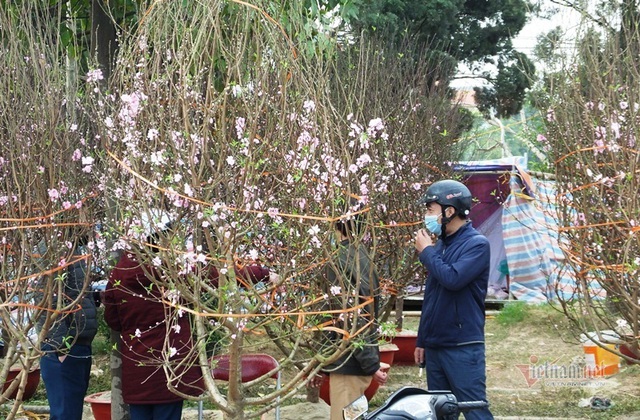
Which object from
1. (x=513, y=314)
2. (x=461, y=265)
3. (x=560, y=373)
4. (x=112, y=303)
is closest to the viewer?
(x=461, y=265)

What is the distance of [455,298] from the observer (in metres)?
5.45

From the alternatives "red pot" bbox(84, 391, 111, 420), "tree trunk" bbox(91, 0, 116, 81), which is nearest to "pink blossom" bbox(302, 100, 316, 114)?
"tree trunk" bbox(91, 0, 116, 81)

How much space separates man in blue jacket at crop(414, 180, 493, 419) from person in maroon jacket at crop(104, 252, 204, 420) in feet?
4.83

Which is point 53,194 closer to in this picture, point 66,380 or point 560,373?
point 66,380

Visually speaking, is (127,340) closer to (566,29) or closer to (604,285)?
(604,285)

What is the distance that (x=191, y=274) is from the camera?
4.56 meters

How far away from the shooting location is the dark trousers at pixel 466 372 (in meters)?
5.33

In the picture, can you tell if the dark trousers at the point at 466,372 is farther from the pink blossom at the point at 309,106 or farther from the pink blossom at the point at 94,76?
the pink blossom at the point at 94,76

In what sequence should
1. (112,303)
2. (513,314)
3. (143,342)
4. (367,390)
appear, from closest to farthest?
(143,342)
(112,303)
(367,390)
(513,314)

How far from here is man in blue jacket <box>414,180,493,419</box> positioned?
5324 millimetres

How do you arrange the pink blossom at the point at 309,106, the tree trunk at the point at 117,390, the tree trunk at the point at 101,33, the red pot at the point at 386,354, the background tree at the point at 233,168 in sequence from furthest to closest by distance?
the red pot at the point at 386,354, the tree trunk at the point at 101,33, the tree trunk at the point at 117,390, the pink blossom at the point at 309,106, the background tree at the point at 233,168

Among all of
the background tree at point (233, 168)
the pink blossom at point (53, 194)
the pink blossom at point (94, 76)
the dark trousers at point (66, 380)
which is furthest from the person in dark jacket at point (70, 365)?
the background tree at point (233, 168)

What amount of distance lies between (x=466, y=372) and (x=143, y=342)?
1.96m

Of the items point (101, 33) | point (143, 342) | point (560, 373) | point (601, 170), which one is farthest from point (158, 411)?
point (560, 373)
